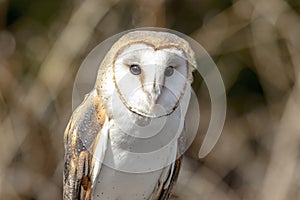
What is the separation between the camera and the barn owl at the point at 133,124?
116 inches

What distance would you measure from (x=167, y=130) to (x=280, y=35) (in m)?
2.81

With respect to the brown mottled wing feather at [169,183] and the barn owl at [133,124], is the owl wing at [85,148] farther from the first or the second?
the brown mottled wing feather at [169,183]

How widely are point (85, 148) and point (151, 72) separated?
48cm

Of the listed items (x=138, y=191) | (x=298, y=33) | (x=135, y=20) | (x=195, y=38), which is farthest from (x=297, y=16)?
(x=138, y=191)

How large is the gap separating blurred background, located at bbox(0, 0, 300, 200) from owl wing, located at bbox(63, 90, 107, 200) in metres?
1.41

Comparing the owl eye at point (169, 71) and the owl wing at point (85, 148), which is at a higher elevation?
the owl eye at point (169, 71)

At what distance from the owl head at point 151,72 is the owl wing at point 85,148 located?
16 cm

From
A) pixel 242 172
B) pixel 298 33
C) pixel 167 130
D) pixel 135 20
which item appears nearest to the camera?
pixel 167 130

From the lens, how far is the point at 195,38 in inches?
221

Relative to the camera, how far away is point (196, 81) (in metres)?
6.19

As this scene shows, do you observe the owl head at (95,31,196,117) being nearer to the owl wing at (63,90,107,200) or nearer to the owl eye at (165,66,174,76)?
the owl eye at (165,66,174,76)

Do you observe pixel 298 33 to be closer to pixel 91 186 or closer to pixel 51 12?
pixel 51 12

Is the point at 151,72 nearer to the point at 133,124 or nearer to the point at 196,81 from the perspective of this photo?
the point at 133,124

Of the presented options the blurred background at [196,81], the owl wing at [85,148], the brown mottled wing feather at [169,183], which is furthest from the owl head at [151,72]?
the blurred background at [196,81]
